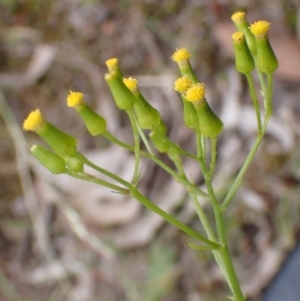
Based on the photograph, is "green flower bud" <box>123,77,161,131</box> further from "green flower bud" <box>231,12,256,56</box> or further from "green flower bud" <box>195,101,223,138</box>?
"green flower bud" <box>231,12,256,56</box>

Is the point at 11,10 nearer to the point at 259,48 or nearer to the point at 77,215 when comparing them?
the point at 77,215

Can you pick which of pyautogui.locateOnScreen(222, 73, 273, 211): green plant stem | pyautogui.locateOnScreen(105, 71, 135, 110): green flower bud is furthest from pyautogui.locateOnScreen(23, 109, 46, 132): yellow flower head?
pyautogui.locateOnScreen(222, 73, 273, 211): green plant stem

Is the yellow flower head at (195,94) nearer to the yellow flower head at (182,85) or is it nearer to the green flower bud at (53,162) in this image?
the yellow flower head at (182,85)

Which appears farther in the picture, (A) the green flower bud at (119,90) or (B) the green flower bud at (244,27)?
(B) the green flower bud at (244,27)

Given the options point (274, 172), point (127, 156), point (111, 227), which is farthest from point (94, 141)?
point (274, 172)

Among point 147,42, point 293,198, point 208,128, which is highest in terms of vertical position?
point 208,128

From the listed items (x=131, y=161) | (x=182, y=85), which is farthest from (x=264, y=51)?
(x=131, y=161)

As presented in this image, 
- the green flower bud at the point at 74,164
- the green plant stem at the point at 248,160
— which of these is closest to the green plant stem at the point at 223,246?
the green plant stem at the point at 248,160
